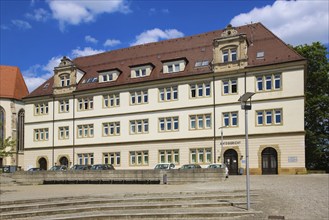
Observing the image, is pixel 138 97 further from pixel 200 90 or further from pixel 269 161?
pixel 269 161

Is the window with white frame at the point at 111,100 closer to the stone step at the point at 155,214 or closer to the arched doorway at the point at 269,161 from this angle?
the arched doorway at the point at 269,161

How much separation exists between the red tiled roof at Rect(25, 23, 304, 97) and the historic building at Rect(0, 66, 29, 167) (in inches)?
418

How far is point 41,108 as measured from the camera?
177 ft

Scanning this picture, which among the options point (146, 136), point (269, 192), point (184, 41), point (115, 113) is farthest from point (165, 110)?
point (269, 192)

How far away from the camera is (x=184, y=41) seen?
1960 inches

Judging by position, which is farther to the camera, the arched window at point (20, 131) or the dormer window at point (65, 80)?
the arched window at point (20, 131)

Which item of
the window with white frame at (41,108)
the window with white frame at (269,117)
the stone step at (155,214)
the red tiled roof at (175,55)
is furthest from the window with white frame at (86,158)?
the stone step at (155,214)

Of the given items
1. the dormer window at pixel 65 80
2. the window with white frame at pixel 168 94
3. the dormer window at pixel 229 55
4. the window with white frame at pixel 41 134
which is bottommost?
the window with white frame at pixel 41 134

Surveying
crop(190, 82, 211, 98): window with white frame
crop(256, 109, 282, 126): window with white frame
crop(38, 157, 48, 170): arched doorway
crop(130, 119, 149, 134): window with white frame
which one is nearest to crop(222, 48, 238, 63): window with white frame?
crop(190, 82, 211, 98): window with white frame

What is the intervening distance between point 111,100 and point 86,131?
4.97 m

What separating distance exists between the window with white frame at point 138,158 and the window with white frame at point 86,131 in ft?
20.1

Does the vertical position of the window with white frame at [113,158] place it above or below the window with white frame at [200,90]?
below

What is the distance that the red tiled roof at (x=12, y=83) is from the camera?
64.7 meters

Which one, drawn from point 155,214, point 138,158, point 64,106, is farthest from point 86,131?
point 155,214
